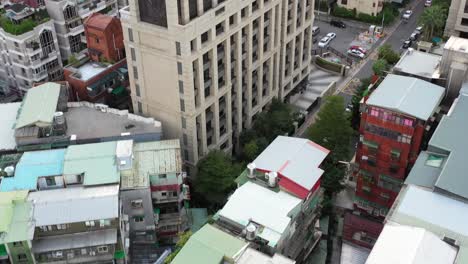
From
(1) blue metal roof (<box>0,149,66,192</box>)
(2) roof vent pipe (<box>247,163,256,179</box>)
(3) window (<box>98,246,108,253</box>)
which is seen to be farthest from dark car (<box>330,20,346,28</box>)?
(3) window (<box>98,246,108,253</box>)

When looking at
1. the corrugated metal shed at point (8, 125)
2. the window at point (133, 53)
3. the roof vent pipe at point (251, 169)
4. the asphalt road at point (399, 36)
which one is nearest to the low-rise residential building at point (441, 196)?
the roof vent pipe at point (251, 169)

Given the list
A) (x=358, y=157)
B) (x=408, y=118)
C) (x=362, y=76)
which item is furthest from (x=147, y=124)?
(x=362, y=76)

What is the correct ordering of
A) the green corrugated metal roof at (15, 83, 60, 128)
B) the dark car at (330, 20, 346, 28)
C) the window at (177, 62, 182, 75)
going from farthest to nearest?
the dark car at (330, 20, 346, 28)
the green corrugated metal roof at (15, 83, 60, 128)
the window at (177, 62, 182, 75)

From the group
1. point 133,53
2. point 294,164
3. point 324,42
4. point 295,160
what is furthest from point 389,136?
point 324,42

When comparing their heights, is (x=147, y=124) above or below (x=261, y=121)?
above

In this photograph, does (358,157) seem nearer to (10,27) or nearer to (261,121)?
(261,121)

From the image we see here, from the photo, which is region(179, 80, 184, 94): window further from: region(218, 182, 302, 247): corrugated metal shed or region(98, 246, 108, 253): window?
region(98, 246, 108, 253): window
